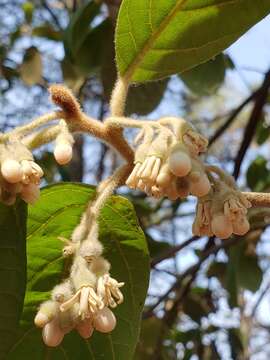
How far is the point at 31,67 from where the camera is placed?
10.3 ft

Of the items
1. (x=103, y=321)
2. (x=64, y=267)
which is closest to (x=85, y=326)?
(x=103, y=321)

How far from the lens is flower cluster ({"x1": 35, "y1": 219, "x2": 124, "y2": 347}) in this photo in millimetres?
1077

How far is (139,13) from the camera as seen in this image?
141 cm

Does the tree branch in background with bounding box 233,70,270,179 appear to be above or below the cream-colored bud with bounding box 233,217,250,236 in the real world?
below

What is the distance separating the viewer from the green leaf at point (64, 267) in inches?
55.2

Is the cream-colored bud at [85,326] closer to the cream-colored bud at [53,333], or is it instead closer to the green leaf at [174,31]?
the cream-colored bud at [53,333]

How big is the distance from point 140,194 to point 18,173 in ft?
7.79

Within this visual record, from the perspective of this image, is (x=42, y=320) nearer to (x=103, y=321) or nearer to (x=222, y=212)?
(x=103, y=321)

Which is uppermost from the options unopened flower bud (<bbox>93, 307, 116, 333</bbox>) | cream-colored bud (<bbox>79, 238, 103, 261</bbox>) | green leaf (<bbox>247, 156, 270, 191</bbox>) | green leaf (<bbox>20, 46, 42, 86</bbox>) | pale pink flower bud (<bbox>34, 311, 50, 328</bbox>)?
cream-colored bud (<bbox>79, 238, 103, 261</bbox>)

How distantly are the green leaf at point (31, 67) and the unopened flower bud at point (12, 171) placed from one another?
2.07 metres

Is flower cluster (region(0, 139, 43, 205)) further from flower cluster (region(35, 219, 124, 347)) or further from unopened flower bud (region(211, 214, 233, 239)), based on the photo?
unopened flower bud (region(211, 214, 233, 239))

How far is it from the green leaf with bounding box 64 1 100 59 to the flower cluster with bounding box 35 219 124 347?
1670 mm

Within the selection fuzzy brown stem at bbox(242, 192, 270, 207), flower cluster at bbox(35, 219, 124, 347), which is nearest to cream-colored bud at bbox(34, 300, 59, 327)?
flower cluster at bbox(35, 219, 124, 347)

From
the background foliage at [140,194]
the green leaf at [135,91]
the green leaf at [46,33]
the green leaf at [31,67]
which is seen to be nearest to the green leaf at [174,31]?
the background foliage at [140,194]
